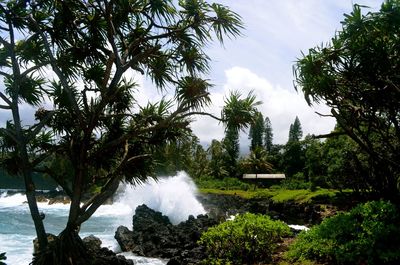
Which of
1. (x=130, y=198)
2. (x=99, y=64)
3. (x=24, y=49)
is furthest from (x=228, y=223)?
(x=130, y=198)

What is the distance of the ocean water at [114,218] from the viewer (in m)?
16.1

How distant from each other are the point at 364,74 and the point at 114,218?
2826cm

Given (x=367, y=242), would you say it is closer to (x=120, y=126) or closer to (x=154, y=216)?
(x=120, y=126)

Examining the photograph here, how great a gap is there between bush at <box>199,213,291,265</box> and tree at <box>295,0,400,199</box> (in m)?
1.85

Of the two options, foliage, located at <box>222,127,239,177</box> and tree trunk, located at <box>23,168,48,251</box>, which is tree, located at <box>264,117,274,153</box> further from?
tree trunk, located at <box>23,168,48,251</box>

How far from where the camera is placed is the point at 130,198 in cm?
4191

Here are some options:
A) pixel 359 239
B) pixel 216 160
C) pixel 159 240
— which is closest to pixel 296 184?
pixel 216 160

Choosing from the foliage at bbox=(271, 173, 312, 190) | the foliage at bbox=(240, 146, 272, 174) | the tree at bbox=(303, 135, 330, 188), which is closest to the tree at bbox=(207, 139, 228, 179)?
the foliage at bbox=(240, 146, 272, 174)

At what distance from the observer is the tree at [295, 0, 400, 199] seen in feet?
18.9

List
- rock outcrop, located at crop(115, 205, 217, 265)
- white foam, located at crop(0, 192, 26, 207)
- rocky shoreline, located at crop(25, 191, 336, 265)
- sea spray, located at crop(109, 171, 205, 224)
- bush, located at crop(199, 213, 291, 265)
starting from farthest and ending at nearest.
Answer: white foam, located at crop(0, 192, 26, 207) < sea spray, located at crop(109, 171, 205, 224) < rock outcrop, located at crop(115, 205, 217, 265) < rocky shoreline, located at crop(25, 191, 336, 265) < bush, located at crop(199, 213, 291, 265)

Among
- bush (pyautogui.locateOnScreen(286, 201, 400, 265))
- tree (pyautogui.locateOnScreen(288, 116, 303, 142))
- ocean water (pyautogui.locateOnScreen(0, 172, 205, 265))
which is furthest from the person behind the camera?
tree (pyautogui.locateOnScreen(288, 116, 303, 142))

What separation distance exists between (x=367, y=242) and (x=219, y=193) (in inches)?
1510

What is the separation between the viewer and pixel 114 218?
106 ft

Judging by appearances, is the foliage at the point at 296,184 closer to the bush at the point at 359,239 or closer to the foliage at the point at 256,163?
the foliage at the point at 256,163
